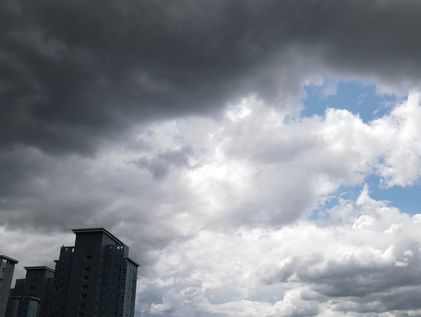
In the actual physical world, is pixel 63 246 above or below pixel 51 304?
above

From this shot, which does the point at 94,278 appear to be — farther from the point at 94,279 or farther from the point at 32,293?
the point at 32,293

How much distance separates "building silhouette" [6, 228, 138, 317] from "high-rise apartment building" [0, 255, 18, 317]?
13828 millimetres

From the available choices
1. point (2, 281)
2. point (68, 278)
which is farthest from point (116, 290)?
point (2, 281)

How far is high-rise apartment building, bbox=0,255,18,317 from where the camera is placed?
138000 mm

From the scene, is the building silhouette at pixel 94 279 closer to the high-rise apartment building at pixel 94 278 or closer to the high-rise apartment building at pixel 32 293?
the high-rise apartment building at pixel 94 278

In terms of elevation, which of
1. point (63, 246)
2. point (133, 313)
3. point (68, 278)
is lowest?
point (133, 313)

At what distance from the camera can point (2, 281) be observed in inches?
5527

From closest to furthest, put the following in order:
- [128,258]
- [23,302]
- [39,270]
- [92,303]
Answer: [92,303] → [128,258] → [23,302] → [39,270]

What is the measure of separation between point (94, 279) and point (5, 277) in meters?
30.1

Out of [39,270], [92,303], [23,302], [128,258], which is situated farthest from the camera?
[39,270]

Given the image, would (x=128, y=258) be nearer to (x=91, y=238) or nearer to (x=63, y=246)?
(x=91, y=238)

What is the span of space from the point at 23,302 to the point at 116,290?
161ft

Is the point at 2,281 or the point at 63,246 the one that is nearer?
the point at 2,281

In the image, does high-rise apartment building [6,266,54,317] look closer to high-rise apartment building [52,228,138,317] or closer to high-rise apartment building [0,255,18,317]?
high-rise apartment building [0,255,18,317]
